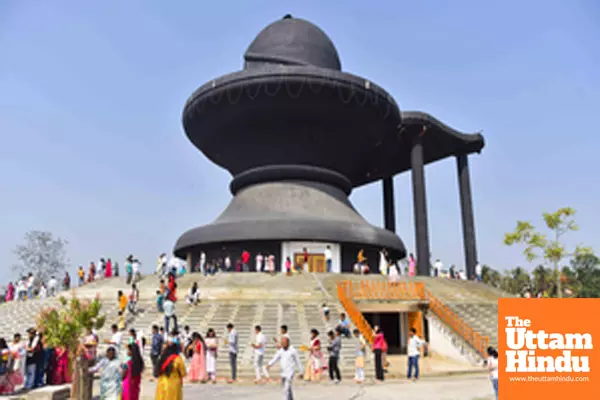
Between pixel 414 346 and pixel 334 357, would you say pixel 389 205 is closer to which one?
pixel 414 346

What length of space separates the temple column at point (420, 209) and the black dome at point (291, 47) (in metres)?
8.12

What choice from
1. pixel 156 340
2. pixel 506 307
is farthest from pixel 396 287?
pixel 506 307

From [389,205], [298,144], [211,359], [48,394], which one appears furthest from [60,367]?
[389,205]

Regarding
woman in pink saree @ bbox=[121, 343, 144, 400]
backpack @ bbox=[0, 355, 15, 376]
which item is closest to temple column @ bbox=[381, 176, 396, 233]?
A: backpack @ bbox=[0, 355, 15, 376]

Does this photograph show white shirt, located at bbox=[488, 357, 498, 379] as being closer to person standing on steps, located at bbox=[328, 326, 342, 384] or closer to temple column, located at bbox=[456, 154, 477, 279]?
person standing on steps, located at bbox=[328, 326, 342, 384]

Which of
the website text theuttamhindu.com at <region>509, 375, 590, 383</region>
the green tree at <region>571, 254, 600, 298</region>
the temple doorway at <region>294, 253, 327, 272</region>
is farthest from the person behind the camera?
the green tree at <region>571, 254, 600, 298</region>

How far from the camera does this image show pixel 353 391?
11.3 meters

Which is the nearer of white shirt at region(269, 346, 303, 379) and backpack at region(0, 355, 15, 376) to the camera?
white shirt at region(269, 346, 303, 379)

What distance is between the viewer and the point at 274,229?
29.7 meters

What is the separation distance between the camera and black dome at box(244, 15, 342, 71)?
3397 cm

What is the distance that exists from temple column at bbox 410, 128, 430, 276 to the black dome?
26.6ft

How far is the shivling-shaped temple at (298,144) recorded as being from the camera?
3031 cm

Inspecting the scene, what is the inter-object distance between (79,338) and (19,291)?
707 inches

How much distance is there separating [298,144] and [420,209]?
30.4 feet
